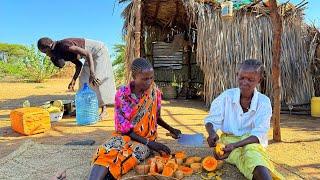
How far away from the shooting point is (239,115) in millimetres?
3137

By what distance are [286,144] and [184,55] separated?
6.74 m

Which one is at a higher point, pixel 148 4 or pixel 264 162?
pixel 148 4

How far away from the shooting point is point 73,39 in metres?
6.14

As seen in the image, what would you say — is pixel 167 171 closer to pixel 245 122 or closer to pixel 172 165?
pixel 172 165

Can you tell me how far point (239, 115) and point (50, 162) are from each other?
77.5 inches

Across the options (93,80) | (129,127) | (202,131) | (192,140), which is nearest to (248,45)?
(202,131)

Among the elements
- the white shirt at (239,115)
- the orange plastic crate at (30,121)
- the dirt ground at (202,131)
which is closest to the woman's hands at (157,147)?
the white shirt at (239,115)

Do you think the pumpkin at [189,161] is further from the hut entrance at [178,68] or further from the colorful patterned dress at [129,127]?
the hut entrance at [178,68]

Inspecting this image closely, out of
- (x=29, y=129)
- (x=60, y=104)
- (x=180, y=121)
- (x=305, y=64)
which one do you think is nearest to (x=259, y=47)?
(x=305, y=64)

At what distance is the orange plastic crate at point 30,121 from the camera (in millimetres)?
5145

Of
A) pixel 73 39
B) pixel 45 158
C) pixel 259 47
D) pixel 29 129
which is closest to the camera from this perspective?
pixel 45 158

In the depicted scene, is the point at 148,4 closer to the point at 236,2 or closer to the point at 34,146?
the point at 236,2

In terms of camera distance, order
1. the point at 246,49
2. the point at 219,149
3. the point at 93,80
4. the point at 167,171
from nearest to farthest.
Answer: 1. the point at 219,149
2. the point at 167,171
3. the point at 93,80
4. the point at 246,49

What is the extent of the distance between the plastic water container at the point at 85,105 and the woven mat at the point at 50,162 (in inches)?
61.1
